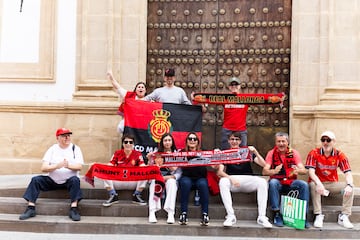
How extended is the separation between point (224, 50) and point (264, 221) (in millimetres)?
3892

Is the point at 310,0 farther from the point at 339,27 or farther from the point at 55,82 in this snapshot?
the point at 55,82

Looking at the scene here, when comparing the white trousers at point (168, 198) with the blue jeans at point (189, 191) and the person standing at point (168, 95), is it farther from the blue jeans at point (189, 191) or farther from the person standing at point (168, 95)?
the person standing at point (168, 95)

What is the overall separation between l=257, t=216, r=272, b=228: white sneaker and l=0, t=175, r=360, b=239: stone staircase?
70 millimetres

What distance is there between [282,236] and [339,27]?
12.9ft

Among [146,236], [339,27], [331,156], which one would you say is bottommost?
[146,236]

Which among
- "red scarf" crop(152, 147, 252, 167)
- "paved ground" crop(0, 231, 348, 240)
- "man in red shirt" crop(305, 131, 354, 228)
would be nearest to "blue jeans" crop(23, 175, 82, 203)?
"paved ground" crop(0, 231, 348, 240)

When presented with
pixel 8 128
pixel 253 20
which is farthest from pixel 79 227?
pixel 253 20

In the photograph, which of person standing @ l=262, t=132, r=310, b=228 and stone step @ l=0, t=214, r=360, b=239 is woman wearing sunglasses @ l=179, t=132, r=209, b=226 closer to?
stone step @ l=0, t=214, r=360, b=239

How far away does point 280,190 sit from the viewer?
654 centimetres

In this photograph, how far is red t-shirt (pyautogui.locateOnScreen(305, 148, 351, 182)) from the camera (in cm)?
653

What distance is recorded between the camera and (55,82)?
897 cm

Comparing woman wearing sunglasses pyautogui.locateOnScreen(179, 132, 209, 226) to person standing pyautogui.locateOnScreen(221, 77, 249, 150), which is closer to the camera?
woman wearing sunglasses pyautogui.locateOnScreen(179, 132, 209, 226)

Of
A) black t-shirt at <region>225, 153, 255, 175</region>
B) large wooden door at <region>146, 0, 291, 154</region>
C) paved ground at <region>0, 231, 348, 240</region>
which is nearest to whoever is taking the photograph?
paved ground at <region>0, 231, 348, 240</region>

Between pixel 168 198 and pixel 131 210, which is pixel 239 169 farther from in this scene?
pixel 131 210
